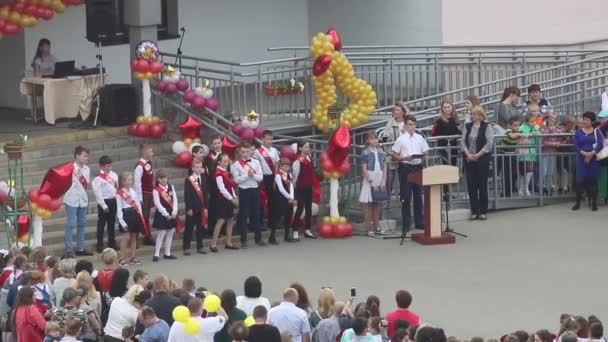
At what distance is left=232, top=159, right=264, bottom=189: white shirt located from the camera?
21719mm

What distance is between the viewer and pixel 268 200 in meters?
22.5

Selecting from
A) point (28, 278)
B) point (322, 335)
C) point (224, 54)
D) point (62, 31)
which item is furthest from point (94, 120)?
point (322, 335)

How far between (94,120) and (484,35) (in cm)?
1019

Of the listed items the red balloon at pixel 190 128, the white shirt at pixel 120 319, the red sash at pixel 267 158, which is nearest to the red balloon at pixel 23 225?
the red sash at pixel 267 158

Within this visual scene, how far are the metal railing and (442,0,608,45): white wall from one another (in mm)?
1466

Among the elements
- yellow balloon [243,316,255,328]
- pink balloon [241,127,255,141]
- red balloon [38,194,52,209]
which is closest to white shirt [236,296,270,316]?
yellow balloon [243,316,255,328]

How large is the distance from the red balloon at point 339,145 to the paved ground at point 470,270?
1.25m

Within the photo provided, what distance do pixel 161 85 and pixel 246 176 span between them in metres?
3.26

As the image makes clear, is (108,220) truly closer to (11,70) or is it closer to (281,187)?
(281,187)

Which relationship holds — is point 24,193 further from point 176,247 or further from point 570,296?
point 570,296

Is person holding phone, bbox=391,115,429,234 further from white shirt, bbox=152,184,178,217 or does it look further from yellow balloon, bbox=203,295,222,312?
yellow balloon, bbox=203,295,222,312

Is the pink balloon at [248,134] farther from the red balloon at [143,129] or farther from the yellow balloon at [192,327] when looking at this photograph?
the yellow balloon at [192,327]

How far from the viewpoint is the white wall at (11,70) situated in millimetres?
27578

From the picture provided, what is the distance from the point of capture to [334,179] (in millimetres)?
22922
